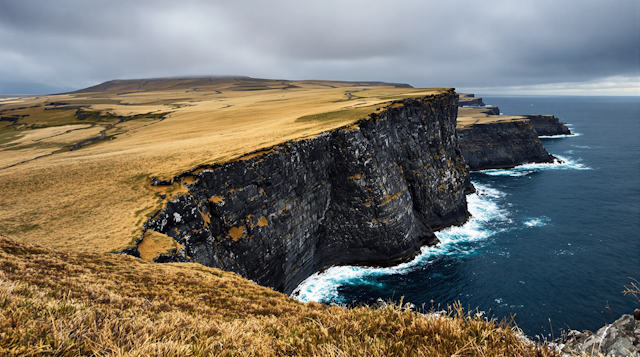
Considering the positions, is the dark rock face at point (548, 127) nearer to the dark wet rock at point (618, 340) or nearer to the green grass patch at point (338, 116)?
the green grass patch at point (338, 116)

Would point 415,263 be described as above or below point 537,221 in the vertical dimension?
below

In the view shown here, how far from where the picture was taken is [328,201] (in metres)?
37.7

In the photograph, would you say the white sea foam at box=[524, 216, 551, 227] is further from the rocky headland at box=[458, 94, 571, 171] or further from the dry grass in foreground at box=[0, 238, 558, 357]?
the dry grass in foreground at box=[0, 238, 558, 357]

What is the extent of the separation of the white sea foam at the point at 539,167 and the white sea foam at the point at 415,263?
3040cm

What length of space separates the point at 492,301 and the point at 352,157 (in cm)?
2270

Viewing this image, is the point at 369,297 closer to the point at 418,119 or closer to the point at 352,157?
the point at 352,157

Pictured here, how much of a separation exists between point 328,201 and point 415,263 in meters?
15.3

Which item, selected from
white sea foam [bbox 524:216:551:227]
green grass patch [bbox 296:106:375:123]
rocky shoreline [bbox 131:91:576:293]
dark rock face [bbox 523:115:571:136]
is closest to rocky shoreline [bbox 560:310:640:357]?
rocky shoreline [bbox 131:91:576:293]

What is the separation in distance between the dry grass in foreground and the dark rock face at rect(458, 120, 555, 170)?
9483 cm

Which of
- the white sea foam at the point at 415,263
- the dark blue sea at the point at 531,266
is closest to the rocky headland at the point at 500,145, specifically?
the dark blue sea at the point at 531,266

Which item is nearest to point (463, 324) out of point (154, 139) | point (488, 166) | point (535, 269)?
point (535, 269)

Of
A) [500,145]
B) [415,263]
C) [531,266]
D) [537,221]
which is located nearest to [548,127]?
[500,145]

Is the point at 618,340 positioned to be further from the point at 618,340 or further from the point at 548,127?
the point at 548,127

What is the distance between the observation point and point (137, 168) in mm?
27141
